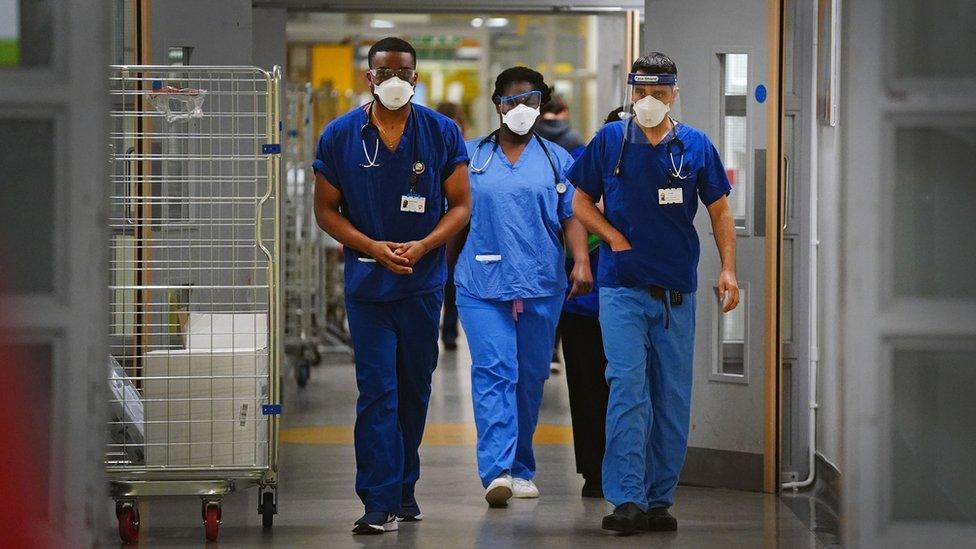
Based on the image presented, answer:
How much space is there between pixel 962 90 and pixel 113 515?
3692 mm

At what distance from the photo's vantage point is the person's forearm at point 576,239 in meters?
5.88

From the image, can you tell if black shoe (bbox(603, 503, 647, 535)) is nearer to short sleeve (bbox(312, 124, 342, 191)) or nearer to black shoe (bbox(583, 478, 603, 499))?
black shoe (bbox(583, 478, 603, 499))

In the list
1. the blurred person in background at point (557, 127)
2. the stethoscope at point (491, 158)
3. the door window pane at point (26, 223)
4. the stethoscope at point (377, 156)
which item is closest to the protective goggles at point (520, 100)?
the stethoscope at point (491, 158)

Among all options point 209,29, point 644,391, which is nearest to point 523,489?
point 644,391

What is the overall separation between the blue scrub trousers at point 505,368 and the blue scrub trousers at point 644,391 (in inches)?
23.4

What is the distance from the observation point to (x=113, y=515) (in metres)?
5.58

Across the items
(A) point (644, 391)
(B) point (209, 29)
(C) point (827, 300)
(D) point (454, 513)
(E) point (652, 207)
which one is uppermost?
(B) point (209, 29)

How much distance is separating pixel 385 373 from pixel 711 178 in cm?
133

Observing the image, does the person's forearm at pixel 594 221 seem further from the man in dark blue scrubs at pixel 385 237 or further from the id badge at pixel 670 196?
the man in dark blue scrubs at pixel 385 237

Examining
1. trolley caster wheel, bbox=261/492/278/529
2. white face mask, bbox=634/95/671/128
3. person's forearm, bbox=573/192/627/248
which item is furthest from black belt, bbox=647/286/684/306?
trolley caster wheel, bbox=261/492/278/529

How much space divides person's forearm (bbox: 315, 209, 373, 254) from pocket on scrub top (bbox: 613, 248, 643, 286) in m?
0.86

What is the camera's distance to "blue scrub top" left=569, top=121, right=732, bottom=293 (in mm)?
5230

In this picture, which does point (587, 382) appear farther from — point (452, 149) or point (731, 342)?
point (452, 149)

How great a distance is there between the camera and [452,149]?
5.34 metres
